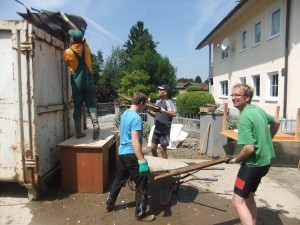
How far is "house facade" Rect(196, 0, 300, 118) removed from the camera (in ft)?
31.3

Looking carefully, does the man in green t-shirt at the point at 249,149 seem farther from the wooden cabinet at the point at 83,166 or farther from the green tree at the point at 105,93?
the green tree at the point at 105,93

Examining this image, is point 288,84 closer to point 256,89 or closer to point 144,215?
point 256,89

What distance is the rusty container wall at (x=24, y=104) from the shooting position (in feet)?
12.3

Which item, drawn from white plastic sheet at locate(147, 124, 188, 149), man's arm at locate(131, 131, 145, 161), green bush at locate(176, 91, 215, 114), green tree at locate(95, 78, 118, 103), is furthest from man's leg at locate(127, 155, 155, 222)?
green tree at locate(95, 78, 118, 103)

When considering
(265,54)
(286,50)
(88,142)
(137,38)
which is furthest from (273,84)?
(137,38)

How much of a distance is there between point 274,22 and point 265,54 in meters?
1.34

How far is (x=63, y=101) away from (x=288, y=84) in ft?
26.6

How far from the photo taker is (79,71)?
4570 millimetres

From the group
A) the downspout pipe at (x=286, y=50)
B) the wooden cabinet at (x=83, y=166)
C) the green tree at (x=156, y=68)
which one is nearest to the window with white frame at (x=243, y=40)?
the downspout pipe at (x=286, y=50)

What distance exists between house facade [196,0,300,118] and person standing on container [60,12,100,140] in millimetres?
7488

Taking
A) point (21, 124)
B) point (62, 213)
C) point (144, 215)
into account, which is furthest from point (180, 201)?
point (21, 124)

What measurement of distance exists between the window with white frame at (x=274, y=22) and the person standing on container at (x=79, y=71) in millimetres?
8855

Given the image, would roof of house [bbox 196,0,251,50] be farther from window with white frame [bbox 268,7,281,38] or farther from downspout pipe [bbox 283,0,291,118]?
downspout pipe [bbox 283,0,291,118]

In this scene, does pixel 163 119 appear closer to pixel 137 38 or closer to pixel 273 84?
pixel 273 84
